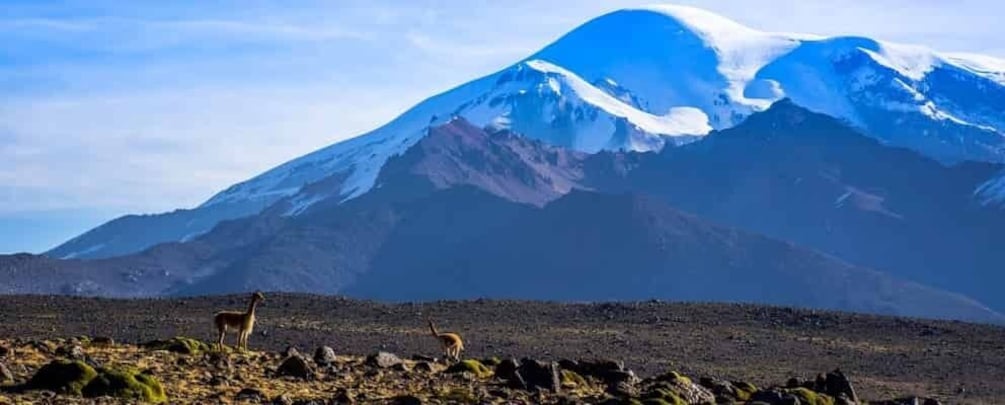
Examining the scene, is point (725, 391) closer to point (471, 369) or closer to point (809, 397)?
point (809, 397)

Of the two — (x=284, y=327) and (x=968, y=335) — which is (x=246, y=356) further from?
(x=968, y=335)

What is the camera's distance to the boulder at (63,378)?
23000 mm

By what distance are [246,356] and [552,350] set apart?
2015 centimetres

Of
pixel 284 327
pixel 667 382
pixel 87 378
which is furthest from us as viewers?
pixel 284 327

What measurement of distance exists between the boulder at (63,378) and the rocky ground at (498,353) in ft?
0.11

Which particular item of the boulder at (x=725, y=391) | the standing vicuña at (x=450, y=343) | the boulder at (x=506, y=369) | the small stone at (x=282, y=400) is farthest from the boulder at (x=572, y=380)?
the small stone at (x=282, y=400)

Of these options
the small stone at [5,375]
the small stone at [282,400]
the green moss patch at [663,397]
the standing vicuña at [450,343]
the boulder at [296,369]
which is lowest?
the small stone at [282,400]

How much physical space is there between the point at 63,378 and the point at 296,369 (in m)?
5.01

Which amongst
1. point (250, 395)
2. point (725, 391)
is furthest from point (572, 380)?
point (250, 395)

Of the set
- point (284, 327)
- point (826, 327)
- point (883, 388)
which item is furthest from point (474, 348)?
point (826, 327)

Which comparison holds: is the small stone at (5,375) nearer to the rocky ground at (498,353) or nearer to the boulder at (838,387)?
the rocky ground at (498,353)

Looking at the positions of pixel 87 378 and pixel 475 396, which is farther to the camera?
pixel 475 396

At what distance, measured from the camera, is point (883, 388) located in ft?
142

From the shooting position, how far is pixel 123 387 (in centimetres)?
2291
